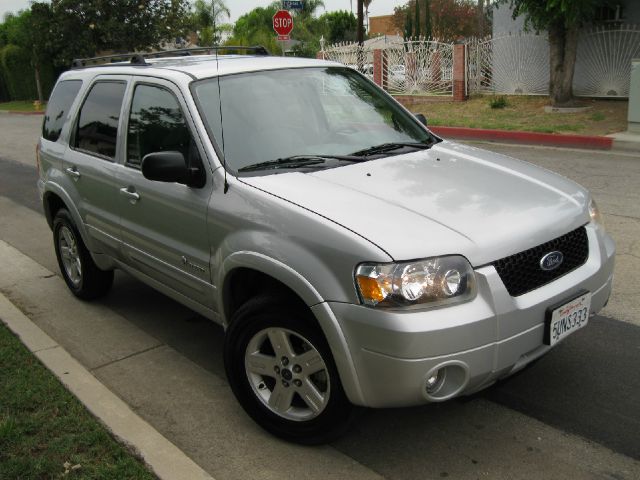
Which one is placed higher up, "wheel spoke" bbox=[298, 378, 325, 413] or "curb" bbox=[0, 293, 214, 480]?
"wheel spoke" bbox=[298, 378, 325, 413]

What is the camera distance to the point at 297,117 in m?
3.92

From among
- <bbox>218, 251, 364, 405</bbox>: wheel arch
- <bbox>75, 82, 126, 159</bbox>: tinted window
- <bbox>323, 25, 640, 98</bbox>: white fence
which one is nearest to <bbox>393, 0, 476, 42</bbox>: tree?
<bbox>323, 25, 640, 98</bbox>: white fence

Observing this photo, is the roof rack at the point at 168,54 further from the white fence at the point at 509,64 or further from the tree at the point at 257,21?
the tree at the point at 257,21

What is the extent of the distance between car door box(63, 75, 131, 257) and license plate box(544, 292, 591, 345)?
2.78 metres

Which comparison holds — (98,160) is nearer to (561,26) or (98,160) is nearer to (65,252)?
(65,252)

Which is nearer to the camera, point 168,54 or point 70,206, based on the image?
point 70,206

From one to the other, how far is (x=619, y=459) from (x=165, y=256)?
258cm

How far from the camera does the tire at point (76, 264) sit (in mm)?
5223

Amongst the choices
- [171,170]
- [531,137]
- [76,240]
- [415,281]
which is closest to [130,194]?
[171,170]

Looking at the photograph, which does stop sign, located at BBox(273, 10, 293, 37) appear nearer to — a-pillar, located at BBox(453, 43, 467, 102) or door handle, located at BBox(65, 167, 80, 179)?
a-pillar, located at BBox(453, 43, 467, 102)

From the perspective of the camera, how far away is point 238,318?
329 centimetres

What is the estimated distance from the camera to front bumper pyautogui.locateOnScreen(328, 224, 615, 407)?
2684 millimetres

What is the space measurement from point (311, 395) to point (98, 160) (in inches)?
97.1

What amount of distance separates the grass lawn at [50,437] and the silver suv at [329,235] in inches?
26.6
